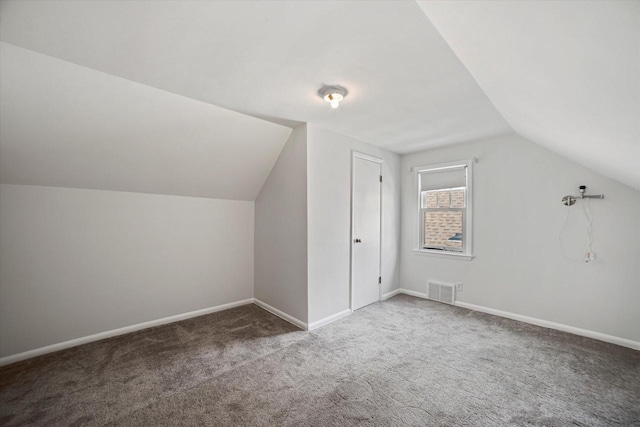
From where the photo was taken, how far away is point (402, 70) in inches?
76.3

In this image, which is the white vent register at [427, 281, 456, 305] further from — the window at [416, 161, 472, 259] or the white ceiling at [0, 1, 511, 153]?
the white ceiling at [0, 1, 511, 153]

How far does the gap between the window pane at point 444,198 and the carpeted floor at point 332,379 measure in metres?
1.76

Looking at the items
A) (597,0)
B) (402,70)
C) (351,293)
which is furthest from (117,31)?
(351,293)

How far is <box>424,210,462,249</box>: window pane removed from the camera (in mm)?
3951

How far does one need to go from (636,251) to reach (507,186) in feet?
4.32

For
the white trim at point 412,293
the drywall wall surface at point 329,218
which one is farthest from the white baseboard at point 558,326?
the drywall wall surface at point 329,218

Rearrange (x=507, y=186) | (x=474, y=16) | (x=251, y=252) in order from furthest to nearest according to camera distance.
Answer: (x=251, y=252)
(x=507, y=186)
(x=474, y=16)

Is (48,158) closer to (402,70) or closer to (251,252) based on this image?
(251,252)

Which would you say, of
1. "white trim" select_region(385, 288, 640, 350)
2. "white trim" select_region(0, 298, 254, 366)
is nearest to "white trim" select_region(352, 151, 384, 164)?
"white trim" select_region(385, 288, 640, 350)

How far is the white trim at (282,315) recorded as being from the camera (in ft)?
10.2

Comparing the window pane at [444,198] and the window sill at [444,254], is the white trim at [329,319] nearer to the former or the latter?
the window sill at [444,254]

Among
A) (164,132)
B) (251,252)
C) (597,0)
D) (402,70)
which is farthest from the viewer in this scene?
(251,252)

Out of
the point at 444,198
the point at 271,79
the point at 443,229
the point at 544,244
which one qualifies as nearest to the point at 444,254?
the point at 443,229

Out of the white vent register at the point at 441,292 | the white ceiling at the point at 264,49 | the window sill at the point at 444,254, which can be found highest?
the white ceiling at the point at 264,49
